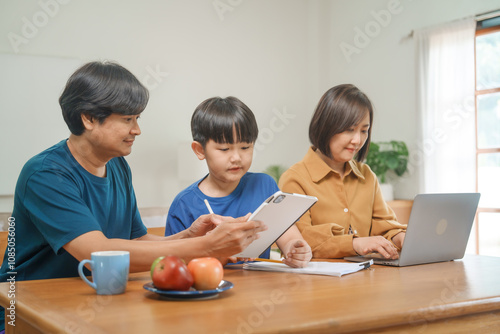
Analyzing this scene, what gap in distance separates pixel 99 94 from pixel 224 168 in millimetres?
466

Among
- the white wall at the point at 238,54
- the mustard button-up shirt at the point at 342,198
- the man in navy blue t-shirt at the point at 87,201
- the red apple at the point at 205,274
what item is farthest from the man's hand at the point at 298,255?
the white wall at the point at 238,54

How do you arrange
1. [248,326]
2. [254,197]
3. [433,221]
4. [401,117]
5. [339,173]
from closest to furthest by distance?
[248,326], [433,221], [254,197], [339,173], [401,117]

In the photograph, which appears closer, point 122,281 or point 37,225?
point 122,281

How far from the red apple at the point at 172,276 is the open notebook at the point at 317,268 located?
1.48 feet

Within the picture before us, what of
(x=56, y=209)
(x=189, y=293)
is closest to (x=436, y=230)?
(x=189, y=293)

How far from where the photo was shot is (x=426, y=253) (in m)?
1.70

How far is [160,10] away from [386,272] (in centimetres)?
381

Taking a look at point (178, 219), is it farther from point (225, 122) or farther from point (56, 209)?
point (56, 209)

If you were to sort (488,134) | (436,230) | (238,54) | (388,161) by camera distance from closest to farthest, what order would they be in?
(436,230) < (488,134) < (388,161) < (238,54)

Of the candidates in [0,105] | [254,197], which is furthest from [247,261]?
[0,105]

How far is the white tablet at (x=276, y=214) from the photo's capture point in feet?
4.35

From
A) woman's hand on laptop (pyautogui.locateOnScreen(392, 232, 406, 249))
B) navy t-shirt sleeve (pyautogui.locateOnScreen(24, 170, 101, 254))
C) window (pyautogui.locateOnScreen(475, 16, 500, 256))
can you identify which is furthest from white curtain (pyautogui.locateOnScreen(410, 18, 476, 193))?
navy t-shirt sleeve (pyautogui.locateOnScreen(24, 170, 101, 254))

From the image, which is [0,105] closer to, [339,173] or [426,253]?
[339,173]

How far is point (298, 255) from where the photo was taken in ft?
5.09
